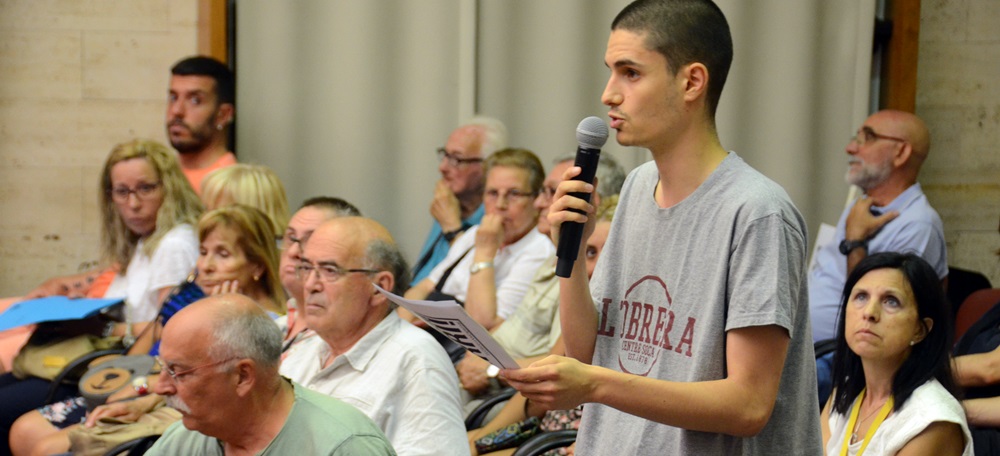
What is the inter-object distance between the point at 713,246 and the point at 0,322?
361 centimetres

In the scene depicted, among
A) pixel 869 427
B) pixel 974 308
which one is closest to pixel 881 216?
pixel 974 308

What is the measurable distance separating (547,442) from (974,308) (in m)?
1.79

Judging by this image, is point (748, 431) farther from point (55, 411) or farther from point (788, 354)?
point (55, 411)

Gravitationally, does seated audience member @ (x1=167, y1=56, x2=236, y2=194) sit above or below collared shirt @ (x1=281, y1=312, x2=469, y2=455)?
above

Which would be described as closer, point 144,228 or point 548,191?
point 548,191

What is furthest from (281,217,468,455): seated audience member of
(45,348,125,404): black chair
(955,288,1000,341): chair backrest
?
(955,288,1000,341): chair backrest

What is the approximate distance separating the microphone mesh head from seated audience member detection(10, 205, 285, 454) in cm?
240

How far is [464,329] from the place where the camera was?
5.39ft

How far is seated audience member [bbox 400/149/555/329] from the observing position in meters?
4.40

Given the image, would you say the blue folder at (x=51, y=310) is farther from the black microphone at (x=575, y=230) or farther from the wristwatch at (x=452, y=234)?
the black microphone at (x=575, y=230)

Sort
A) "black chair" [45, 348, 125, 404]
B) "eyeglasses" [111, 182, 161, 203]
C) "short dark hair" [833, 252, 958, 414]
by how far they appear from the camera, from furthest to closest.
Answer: "eyeglasses" [111, 182, 161, 203]
"black chair" [45, 348, 125, 404]
"short dark hair" [833, 252, 958, 414]

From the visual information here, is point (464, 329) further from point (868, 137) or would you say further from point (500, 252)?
point (868, 137)

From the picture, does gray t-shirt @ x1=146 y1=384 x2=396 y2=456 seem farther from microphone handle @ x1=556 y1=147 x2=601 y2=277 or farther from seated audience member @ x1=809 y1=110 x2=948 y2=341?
seated audience member @ x1=809 y1=110 x2=948 y2=341

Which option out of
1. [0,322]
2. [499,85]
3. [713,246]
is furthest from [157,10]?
[713,246]
